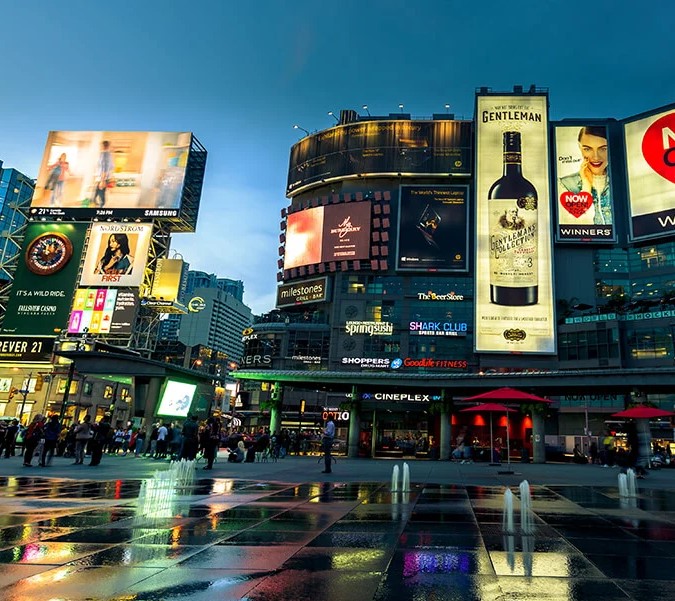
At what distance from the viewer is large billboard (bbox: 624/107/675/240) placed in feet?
200

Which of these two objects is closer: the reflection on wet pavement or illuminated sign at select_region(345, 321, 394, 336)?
the reflection on wet pavement

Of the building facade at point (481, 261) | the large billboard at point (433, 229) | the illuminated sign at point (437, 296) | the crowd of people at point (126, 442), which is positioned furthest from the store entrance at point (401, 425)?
the crowd of people at point (126, 442)

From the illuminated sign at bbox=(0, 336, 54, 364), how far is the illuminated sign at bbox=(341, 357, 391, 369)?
3745 cm

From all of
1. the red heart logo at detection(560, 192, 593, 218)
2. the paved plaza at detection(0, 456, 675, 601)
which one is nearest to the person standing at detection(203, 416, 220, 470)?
the paved plaza at detection(0, 456, 675, 601)

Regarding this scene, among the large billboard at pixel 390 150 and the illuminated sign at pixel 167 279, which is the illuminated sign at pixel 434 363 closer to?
the large billboard at pixel 390 150

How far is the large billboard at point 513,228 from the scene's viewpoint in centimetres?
5825

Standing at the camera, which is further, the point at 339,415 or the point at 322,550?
the point at 339,415

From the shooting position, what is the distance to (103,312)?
60.3m

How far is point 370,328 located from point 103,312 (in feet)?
117

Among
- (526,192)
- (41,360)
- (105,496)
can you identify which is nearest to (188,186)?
(41,360)

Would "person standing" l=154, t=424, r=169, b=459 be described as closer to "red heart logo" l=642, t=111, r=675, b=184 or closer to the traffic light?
the traffic light

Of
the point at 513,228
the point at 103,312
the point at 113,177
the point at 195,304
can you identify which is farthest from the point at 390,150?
the point at 103,312

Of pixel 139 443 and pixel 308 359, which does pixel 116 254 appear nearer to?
pixel 308 359

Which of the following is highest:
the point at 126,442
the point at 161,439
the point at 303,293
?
the point at 303,293
